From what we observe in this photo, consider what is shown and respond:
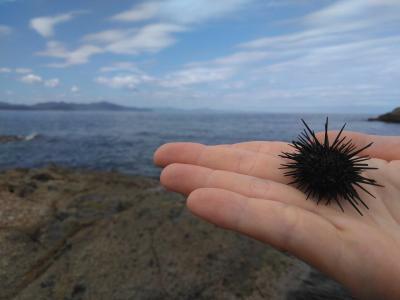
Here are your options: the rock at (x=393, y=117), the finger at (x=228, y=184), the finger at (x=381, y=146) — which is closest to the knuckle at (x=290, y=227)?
the finger at (x=228, y=184)

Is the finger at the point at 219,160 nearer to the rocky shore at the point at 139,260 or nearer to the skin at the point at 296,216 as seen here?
the skin at the point at 296,216

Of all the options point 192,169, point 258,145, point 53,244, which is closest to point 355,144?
point 258,145

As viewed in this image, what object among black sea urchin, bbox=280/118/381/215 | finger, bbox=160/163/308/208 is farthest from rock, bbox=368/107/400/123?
finger, bbox=160/163/308/208

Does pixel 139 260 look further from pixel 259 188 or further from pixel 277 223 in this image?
pixel 277 223

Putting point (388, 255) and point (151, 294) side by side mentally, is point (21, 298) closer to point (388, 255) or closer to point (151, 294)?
point (151, 294)

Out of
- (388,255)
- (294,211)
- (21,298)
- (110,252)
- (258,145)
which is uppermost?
(258,145)

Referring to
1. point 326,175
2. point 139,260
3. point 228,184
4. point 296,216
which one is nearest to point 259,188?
point 228,184
